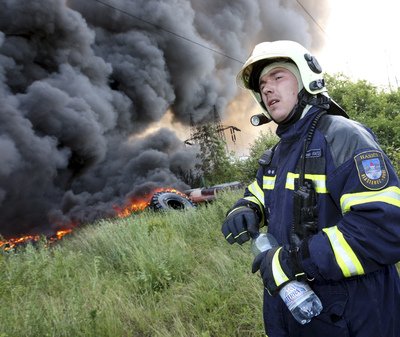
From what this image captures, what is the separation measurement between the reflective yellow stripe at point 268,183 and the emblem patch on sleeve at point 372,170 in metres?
0.51

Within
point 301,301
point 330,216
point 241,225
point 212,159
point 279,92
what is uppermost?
point 212,159

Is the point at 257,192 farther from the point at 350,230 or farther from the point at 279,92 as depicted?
the point at 350,230

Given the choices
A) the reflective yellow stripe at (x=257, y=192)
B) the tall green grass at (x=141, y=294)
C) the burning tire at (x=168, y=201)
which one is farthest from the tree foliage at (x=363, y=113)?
the reflective yellow stripe at (x=257, y=192)

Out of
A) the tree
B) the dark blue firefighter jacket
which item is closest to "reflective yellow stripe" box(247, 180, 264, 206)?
the dark blue firefighter jacket

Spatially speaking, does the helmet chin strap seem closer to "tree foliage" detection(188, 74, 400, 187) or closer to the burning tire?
"tree foliage" detection(188, 74, 400, 187)

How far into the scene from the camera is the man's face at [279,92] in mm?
1545

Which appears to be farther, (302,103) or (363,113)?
(363,113)

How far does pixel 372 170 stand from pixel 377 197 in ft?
0.32

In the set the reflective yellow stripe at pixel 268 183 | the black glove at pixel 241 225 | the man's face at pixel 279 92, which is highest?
the man's face at pixel 279 92

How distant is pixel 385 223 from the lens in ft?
3.60

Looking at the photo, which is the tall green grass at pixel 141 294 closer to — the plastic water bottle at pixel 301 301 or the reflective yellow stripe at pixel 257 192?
the reflective yellow stripe at pixel 257 192

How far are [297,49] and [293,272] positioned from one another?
41.3 inches

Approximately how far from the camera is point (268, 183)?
5.50 ft

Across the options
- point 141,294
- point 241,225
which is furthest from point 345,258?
point 141,294
